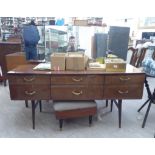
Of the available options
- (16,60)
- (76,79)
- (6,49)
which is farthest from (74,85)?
(6,49)

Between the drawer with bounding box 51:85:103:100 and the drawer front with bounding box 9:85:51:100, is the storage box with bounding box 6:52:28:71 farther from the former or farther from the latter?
the drawer with bounding box 51:85:103:100

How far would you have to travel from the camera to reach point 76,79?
204 cm

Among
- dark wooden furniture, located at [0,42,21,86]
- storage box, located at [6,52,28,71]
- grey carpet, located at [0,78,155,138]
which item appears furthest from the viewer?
dark wooden furniture, located at [0,42,21,86]

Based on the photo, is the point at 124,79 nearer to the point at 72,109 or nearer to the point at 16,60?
the point at 72,109

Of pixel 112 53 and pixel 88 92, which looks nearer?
pixel 88 92

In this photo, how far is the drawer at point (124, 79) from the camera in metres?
2.06

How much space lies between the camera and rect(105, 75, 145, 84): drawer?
6.75ft

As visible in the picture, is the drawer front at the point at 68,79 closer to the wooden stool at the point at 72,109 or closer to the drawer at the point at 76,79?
the drawer at the point at 76,79

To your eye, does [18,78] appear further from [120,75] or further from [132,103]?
[132,103]

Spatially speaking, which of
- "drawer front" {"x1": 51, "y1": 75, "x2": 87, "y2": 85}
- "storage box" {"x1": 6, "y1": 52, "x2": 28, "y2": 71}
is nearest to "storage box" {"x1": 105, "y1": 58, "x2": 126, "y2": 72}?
"drawer front" {"x1": 51, "y1": 75, "x2": 87, "y2": 85}

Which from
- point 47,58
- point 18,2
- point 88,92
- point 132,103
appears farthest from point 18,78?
point 132,103

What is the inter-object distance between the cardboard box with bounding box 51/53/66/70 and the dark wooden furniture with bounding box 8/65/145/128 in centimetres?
10

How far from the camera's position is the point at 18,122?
238 cm

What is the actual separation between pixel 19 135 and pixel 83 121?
0.79 m
